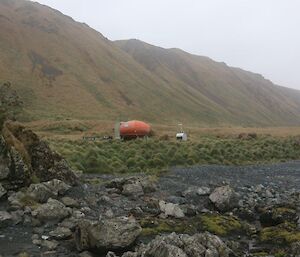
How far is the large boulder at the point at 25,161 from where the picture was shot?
69.6 feet

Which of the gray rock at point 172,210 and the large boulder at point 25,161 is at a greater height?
the large boulder at point 25,161

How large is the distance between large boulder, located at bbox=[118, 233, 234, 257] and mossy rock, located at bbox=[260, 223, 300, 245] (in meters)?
2.94

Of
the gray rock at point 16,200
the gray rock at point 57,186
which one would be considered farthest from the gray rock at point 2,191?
the gray rock at point 57,186

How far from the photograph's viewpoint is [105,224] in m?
15.3

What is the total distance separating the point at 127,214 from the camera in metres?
20.1

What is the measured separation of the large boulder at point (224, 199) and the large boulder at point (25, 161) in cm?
724

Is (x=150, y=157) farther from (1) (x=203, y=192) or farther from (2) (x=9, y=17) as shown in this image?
(2) (x=9, y=17)

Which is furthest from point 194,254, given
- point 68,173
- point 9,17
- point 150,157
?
point 9,17

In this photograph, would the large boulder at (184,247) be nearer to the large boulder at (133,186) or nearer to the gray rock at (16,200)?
the gray rock at (16,200)

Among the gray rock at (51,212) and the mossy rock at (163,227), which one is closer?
the mossy rock at (163,227)

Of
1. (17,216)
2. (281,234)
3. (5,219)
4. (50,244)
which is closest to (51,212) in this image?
(17,216)

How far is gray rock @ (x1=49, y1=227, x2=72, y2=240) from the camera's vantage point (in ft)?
53.4

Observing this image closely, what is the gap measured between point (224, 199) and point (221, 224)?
10.1 feet

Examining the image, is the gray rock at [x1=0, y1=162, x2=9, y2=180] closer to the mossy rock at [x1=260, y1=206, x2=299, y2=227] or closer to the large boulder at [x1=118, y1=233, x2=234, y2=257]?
the large boulder at [x1=118, y1=233, x2=234, y2=257]
